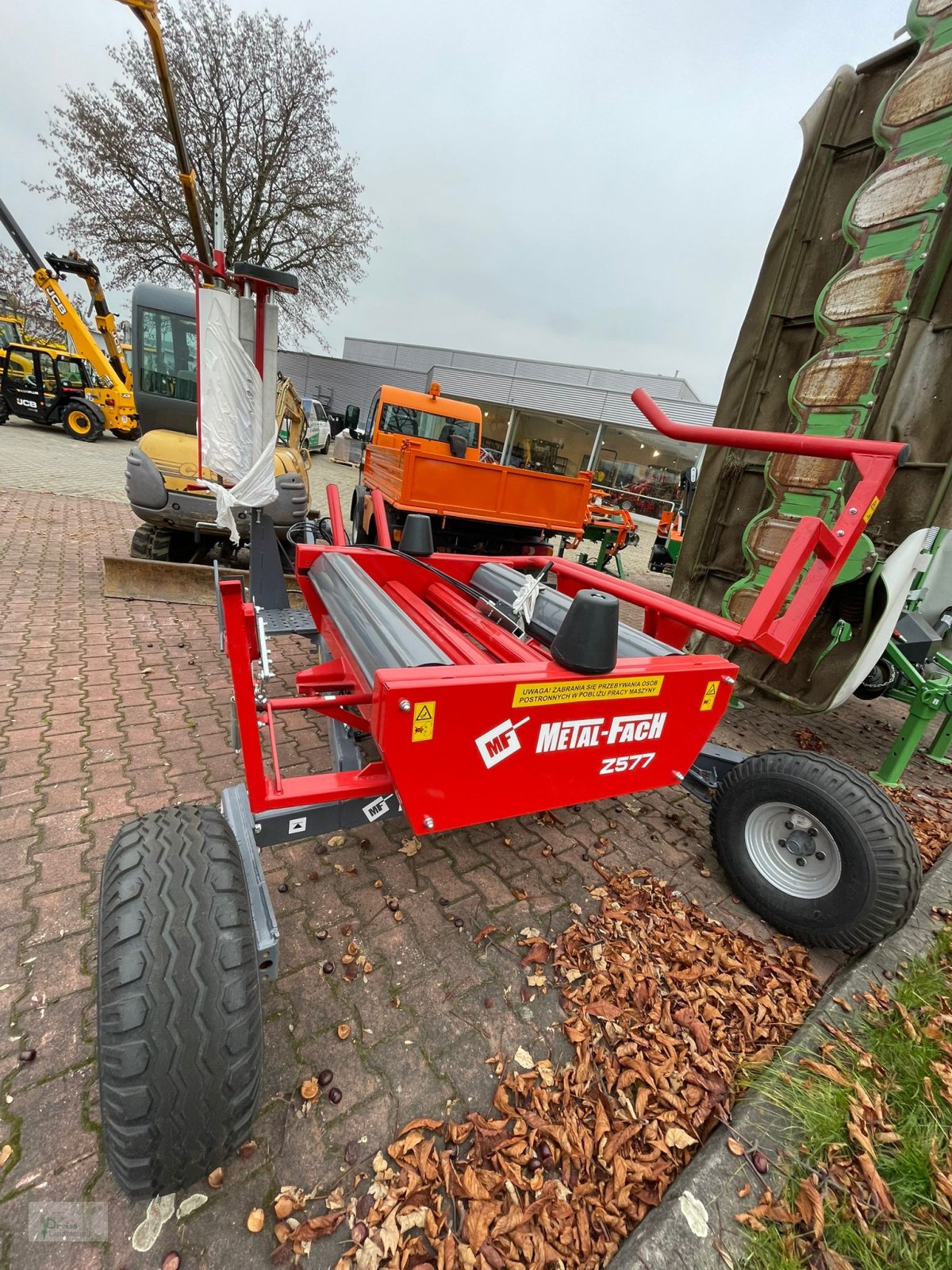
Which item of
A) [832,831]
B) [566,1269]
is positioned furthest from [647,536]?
[566,1269]

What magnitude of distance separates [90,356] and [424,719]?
62.3 feet

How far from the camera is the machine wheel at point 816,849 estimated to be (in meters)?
2.12

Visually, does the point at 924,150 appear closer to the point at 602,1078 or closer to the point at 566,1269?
the point at 602,1078

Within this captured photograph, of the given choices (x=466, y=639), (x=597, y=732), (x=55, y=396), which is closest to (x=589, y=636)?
(x=597, y=732)

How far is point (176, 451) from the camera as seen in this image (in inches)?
223

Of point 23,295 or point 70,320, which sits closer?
point 70,320

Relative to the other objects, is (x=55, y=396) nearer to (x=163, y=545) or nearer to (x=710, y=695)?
(x=163, y=545)

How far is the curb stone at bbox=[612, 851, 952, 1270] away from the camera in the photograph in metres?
1.36

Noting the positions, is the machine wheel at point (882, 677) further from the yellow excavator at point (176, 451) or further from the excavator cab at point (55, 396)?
the excavator cab at point (55, 396)

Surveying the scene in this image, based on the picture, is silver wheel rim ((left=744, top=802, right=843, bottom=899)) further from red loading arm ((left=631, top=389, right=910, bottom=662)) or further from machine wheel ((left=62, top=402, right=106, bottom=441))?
machine wheel ((left=62, top=402, right=106, bottom=441))

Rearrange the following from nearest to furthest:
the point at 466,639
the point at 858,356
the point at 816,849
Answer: the point at 816,849, the point at 466,639, the point at 858,356

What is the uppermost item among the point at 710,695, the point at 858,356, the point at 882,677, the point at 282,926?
the point at 858,356

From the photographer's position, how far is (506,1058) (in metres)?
1.84

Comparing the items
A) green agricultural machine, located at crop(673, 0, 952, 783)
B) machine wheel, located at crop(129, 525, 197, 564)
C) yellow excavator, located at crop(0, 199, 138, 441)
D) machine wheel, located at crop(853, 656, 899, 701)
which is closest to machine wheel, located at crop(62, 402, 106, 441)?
yellow excavator, located at crop(0, 199, 138, 441)
